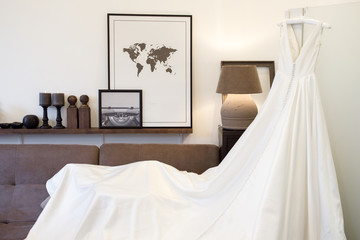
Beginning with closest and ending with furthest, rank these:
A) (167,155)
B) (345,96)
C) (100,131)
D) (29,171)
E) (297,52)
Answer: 1. (297,52)
2. (345,96)
3. (29,171)
4. (167,155)
5. (100,131)

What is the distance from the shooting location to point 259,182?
5.11 ft

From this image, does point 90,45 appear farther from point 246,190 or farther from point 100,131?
point 246,190

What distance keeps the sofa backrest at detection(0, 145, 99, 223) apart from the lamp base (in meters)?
1.04

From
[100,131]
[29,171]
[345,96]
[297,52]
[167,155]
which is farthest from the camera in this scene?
[100,131]

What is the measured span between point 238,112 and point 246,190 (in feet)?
3.16

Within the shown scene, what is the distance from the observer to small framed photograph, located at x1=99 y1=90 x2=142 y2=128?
276 cm

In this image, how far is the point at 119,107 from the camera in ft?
9.09

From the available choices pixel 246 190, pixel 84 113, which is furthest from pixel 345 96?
pixel 84 113

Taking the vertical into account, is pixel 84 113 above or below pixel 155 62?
below

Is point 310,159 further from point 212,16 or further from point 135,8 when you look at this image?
point 135,8

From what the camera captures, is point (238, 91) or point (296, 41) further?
point (238, 91)

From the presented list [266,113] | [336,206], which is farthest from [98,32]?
[336,206]

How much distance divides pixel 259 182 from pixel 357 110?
0.69 meters

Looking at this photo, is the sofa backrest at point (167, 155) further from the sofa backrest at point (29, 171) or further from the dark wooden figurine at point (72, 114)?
the dark wooden figurine at point (72, 114)
